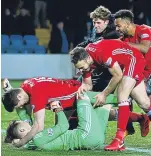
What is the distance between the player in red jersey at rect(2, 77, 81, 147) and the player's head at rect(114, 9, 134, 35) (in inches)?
40.9

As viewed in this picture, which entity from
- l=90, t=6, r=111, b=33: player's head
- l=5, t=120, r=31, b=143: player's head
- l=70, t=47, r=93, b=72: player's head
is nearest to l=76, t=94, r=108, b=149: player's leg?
l=70, t=47, r=93, b=72: player's head

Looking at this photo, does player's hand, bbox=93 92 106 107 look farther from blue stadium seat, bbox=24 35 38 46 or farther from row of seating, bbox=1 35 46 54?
blue stadium seat, bbox=24 35 38 46

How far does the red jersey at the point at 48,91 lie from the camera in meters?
8.72

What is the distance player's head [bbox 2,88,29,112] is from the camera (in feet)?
28.6

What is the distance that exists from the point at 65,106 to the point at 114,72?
0.70 m

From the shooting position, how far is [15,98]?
8.70 meters

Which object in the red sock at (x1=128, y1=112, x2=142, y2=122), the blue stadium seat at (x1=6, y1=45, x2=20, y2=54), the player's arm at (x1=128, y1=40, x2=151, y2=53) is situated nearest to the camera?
the player's arm at (x1=128, y1=40, x2=151, y2=53)

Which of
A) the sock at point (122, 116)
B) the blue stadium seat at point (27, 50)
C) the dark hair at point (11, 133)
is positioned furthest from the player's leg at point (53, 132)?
the blue stadium seat at point (27, 50)

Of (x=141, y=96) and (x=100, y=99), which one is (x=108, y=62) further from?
(x=141, y=96)

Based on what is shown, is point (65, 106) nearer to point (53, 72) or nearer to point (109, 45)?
point (109, 45)

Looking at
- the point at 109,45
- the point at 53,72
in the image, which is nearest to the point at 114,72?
the point at 109,45

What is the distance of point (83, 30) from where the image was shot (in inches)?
842

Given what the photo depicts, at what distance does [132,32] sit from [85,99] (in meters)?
1.20

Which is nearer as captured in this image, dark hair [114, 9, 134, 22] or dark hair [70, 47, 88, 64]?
dark hair [70, 47, 88, 64]
